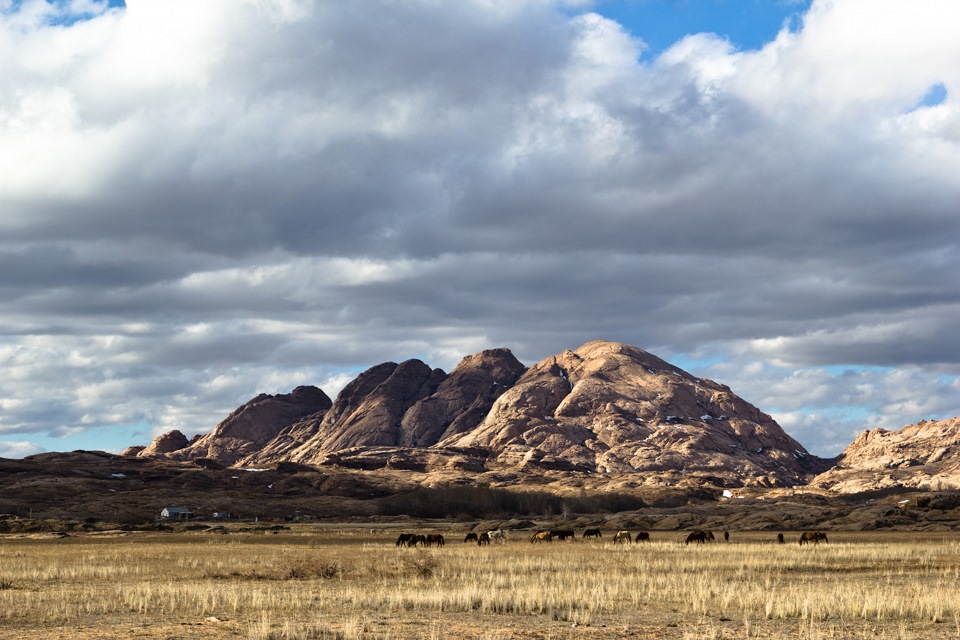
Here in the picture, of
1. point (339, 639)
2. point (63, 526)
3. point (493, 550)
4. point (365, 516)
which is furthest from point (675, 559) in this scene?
point (365, 516)

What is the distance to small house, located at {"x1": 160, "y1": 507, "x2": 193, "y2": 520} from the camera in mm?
163875

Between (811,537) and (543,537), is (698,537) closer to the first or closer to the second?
(811,537)

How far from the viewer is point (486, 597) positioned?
32.0 m

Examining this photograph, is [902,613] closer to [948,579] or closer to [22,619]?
[948,579]

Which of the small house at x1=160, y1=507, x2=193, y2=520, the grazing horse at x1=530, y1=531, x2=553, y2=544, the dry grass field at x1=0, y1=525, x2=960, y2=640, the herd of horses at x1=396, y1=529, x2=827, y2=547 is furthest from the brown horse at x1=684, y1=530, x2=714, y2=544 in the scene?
the small house at x1=160, y1=507, x2=193, y2=520

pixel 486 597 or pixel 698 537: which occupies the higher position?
pixel 486 597

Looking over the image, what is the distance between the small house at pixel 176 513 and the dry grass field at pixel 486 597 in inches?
4428

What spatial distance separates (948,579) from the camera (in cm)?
4119

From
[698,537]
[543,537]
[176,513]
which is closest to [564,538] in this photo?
[543,537]

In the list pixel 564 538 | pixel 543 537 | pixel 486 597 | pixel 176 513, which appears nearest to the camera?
pixel 486 597

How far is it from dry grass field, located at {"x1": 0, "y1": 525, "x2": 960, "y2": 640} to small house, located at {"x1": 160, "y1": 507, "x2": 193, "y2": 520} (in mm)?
112469

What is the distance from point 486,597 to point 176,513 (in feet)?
488

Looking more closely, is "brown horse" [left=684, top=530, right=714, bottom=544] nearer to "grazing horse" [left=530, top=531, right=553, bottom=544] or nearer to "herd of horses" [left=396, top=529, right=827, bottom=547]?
"herd of horses" [left=396, top=529, right=827, bottom=547]

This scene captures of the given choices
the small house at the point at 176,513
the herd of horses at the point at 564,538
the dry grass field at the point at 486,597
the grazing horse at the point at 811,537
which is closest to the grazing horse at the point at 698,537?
the herd of horses at the point at 564,538
